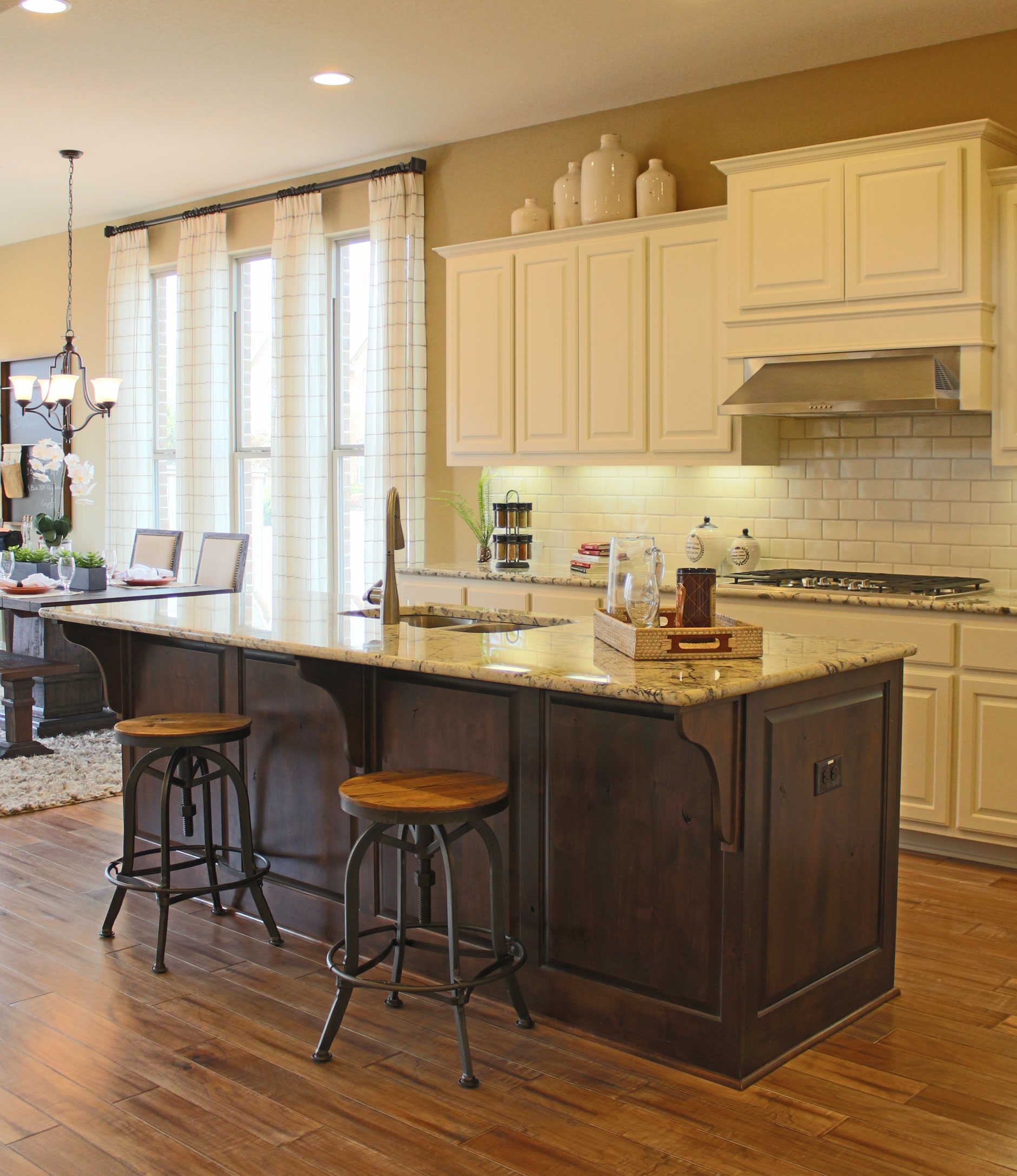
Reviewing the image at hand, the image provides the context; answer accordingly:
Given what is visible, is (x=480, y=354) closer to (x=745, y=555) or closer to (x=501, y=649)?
(x=745, y=555)

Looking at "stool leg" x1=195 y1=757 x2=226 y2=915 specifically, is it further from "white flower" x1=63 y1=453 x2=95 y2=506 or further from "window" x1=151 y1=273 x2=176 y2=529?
"window" x1=151 y1=273 x2=176 y2=529

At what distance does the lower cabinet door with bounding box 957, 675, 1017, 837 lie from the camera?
399 cm

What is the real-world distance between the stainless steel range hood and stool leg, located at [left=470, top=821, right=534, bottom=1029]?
2.35m

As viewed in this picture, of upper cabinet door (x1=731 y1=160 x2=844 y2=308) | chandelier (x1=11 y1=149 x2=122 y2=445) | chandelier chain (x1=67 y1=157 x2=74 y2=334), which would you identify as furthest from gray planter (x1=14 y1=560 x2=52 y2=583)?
upper cabinet door (x1=731 y1=160 x2=844 y2=308)

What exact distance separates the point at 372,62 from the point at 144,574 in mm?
2957

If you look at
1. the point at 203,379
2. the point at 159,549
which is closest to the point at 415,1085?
Result: the point at 159,549

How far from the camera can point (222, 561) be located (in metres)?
6.55

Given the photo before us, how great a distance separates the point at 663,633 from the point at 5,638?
480cm

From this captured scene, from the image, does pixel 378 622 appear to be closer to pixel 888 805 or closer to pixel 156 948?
pixel 156 948

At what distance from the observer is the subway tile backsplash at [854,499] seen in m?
4.57

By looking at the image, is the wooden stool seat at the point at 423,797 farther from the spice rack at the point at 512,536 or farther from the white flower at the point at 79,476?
the white flower at the point at 79,476

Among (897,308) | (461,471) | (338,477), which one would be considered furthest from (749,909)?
(338,477)

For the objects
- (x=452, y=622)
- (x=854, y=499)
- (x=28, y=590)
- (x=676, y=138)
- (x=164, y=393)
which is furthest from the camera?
(x=164, y=393)

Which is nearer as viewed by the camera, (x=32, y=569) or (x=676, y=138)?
(x=676, y=138)
